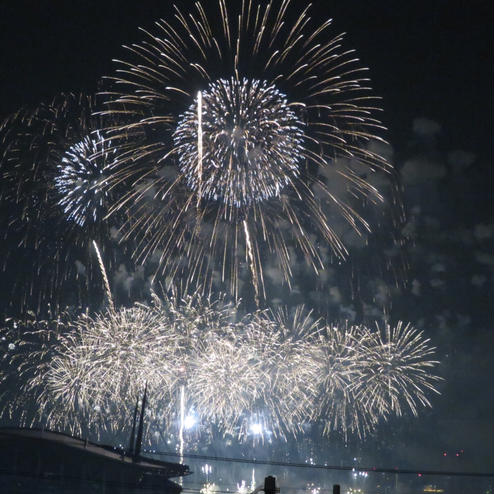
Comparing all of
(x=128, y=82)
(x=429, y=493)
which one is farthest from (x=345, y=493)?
(x=128, y=82)

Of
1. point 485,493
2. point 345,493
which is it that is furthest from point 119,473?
point 485,493

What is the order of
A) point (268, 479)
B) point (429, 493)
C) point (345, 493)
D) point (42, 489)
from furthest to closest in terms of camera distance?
point (429, 493), point (345, 493), point (42, 489), point (268, 479)

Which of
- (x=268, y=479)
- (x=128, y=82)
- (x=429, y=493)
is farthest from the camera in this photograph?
(x=429, y=493)

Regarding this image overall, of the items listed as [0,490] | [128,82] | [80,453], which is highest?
[128,82]

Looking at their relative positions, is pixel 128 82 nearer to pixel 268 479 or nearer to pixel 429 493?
pixel 268 479

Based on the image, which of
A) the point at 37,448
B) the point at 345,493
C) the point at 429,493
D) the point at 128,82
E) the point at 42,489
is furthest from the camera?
the point at 429,493

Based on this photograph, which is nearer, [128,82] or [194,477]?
[128,82]

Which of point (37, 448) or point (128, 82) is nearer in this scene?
point (128, 82)

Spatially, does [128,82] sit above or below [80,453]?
above

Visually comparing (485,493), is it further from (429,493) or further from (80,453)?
(80,453)
